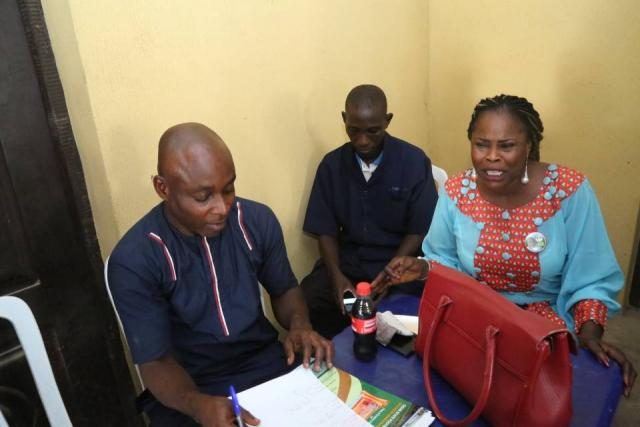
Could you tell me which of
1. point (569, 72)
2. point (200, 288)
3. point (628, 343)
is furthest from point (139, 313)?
point (628, 343)

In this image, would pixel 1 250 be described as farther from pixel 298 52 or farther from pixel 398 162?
pixel 398 162

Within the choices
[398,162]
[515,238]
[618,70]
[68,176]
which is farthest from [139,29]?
A: [618,70]

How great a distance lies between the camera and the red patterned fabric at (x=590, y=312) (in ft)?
4.59

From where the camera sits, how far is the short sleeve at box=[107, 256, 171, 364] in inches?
52.1

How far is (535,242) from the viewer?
154 centimetres

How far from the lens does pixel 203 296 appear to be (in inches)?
57.2

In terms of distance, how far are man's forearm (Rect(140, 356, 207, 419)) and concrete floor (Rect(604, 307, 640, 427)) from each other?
2.03 meters

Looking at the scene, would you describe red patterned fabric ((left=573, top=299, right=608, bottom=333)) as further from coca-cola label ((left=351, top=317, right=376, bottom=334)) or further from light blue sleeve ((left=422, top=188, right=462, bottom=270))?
coca-cola label ((left=351, top=317, right=376, bottom=334))

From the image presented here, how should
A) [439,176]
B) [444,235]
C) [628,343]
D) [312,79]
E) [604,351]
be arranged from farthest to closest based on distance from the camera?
1. [628,343]
2. [439,176]
3. [312,79]
4. [444,235]
5. [604,351]

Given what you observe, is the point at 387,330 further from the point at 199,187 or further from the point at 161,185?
the point at 161,185

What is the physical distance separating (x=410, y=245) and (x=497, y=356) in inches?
54.1

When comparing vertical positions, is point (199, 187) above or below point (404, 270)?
above

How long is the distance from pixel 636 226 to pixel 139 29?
2.81 metres

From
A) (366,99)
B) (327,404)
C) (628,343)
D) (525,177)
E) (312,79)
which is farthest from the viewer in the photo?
(628,343)
